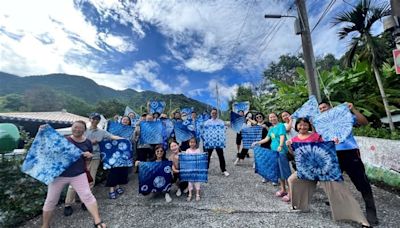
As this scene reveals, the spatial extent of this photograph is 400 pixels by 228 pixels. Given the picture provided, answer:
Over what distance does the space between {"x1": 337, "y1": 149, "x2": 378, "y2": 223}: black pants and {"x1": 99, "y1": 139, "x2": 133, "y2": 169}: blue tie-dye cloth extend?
3717mm

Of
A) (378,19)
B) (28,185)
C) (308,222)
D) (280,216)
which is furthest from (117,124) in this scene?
(378,19)

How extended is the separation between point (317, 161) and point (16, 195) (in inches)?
180

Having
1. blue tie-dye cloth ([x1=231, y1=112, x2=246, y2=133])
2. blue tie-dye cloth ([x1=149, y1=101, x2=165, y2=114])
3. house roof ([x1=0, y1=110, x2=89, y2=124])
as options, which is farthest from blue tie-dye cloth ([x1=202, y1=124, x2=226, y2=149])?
house roof ([x1=0, y1=110, x2=89, y2=124])

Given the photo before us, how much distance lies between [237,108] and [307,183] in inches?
205

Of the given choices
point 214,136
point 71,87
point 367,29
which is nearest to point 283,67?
point 367,29

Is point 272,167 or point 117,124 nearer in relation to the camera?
point 272,167

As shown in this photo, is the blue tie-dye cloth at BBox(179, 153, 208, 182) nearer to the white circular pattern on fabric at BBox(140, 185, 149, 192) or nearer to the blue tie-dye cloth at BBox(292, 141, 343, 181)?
the white circular pattern on fabric at BBox(140, 185, 149, 192)

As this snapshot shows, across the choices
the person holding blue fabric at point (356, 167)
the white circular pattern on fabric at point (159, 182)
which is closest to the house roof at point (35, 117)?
the white circular pattern on fabric at point (159, 182)

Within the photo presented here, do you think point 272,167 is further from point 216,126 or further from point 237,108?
point 237,108

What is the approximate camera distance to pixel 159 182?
4383mm

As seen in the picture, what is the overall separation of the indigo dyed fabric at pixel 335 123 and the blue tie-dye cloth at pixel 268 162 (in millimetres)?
903

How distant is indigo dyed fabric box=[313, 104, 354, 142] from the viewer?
340 centimetres

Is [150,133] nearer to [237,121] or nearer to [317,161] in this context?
[237,121]

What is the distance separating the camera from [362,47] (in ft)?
26.6
